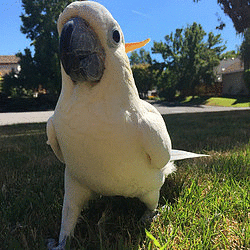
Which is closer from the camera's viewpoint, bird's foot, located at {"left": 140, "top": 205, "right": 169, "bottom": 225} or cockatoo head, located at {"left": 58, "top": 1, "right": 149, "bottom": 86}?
cockatoo head, located at {"left": 58, "top": 1, "right": 149, "bottom": 86}

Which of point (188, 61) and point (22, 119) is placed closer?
point (22, 119)

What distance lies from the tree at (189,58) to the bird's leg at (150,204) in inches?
846

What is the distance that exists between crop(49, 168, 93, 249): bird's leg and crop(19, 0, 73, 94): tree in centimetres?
1702

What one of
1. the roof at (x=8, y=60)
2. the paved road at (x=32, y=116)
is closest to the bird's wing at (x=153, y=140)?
the paved road at (x=32, y=116)

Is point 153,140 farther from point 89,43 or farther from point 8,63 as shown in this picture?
point 8,63

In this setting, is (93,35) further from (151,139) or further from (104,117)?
(151,139)

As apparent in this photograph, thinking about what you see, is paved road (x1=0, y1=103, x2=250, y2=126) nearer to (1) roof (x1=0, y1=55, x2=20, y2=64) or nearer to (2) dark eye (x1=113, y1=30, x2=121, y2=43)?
(2) dark eye (x1=113, y1=30, x2=121, y2=43)

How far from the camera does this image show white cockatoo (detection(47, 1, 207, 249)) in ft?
3.05

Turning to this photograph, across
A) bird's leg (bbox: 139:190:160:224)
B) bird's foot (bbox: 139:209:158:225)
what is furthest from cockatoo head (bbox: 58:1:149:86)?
bird's foot (bbox: 139:209:158:225)

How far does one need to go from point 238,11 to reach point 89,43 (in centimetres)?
712

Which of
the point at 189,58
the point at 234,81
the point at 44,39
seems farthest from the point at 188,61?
the point at 44,39

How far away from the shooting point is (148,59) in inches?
942

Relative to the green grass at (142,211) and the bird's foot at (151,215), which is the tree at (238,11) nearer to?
the green grass at (142,211)

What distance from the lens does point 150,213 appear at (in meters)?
1.40
